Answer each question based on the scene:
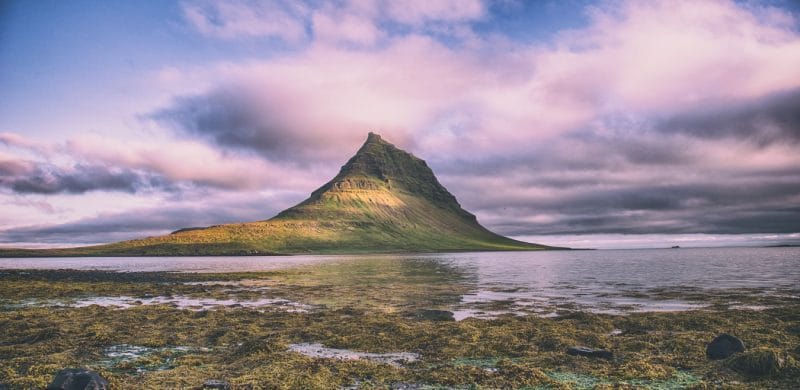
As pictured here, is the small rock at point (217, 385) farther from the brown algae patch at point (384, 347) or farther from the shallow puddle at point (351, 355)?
the shallow puddle at point (351, 355)

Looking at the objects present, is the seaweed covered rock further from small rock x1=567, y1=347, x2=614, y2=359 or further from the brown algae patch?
small rock x1=567, y1=347, x2=614, y2=359

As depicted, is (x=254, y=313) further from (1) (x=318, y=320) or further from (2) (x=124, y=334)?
(2) (x=124, y=334)

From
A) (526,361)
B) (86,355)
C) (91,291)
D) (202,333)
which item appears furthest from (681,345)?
(91,291)

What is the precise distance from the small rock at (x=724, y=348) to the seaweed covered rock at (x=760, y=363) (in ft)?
4.14

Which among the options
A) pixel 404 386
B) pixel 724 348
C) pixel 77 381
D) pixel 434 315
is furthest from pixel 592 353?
pixel 77 381

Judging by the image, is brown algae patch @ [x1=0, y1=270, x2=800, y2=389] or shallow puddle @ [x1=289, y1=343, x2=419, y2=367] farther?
shallow puddle @ [x1=289, y1=343, x2=419, y2=367]

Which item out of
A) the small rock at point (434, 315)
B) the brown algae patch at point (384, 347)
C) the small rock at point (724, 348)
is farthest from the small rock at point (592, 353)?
the small rock at point (434, 315)

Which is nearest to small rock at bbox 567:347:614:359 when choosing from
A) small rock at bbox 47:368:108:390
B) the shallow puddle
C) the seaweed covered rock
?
the seaweed covered rock

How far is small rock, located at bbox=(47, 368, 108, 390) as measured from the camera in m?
12.5

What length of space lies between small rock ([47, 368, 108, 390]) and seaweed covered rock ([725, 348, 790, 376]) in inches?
765

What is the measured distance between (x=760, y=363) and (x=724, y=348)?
2071 mm

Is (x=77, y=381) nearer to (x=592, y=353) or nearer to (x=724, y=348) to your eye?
(x=592, y=353)

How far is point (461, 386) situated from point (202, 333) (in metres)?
15.1

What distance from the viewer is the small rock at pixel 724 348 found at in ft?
55.8
